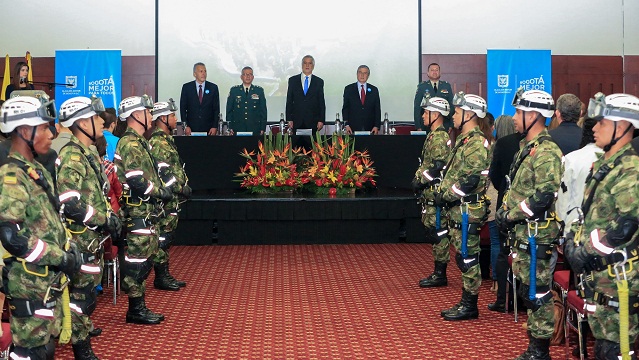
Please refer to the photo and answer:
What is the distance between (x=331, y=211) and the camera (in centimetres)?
1027

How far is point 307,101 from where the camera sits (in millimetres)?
12383

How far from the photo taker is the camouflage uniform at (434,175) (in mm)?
7738

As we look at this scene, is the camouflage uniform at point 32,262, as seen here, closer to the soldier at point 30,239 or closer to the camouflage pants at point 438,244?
the soldier at point 30,239

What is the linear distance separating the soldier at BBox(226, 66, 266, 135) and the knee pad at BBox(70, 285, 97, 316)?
7.15 metres

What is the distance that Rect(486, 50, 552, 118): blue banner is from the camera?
44.7 ft

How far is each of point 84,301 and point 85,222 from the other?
47 centimetres

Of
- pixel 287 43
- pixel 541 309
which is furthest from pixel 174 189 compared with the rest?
pixel 287 43

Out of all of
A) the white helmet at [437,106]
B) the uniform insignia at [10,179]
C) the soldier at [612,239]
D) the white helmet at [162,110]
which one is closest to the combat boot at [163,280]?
the white helmet at [162,110]

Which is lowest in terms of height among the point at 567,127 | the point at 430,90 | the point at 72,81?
the point at 567,127

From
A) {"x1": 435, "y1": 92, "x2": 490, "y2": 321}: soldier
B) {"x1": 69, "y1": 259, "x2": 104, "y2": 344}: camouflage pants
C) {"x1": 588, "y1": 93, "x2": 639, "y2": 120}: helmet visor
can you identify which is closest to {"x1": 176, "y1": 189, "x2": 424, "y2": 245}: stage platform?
{"x1": 435, "y1": 92, "x2": 490, "y2": 321}: soldier

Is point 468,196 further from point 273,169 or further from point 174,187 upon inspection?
point 273,169

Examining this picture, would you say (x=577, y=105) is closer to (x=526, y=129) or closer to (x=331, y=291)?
(x=526, y=129)

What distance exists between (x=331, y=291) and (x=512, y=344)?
7.18 feet

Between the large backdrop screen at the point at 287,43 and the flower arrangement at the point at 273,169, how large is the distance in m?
3.25
